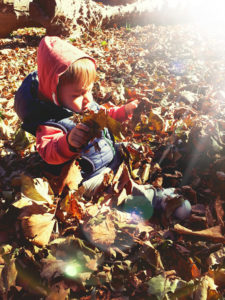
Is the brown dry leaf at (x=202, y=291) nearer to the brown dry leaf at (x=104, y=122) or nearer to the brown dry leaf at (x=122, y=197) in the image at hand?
the brown dry leaf at (x=122, y=197)

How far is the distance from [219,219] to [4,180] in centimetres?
194

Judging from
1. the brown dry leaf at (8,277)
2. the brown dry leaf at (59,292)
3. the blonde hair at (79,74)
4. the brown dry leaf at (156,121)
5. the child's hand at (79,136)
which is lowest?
the brown dry leaf at (59,292)

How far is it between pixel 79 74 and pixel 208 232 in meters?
1.54

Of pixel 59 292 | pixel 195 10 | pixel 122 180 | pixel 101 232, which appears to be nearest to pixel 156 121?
pixel 122 180

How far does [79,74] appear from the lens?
71.0 inches

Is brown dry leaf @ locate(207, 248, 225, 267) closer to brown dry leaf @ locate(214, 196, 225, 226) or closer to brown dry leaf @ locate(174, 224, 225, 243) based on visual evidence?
brown dry leaf @ locate(174, 224, 225, 243)

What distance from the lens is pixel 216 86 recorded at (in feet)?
12.3

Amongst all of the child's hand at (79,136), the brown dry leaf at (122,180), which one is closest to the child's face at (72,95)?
the child's hand at (79,136)

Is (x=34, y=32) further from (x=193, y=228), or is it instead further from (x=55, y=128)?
(x=193, y=228)

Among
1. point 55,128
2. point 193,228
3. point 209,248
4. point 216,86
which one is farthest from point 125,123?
point 216,86

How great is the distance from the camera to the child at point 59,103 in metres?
1.76

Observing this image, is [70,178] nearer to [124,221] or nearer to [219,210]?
[124,221]

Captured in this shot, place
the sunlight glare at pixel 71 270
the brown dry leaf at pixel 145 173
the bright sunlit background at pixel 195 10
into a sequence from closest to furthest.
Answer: the sunlight glare at pixel 71 270
the brown dry leaf at pixel 145 173
the bright sunlit background at pixel 195 10

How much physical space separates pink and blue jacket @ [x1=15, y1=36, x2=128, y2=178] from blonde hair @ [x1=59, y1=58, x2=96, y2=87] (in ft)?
0.14
